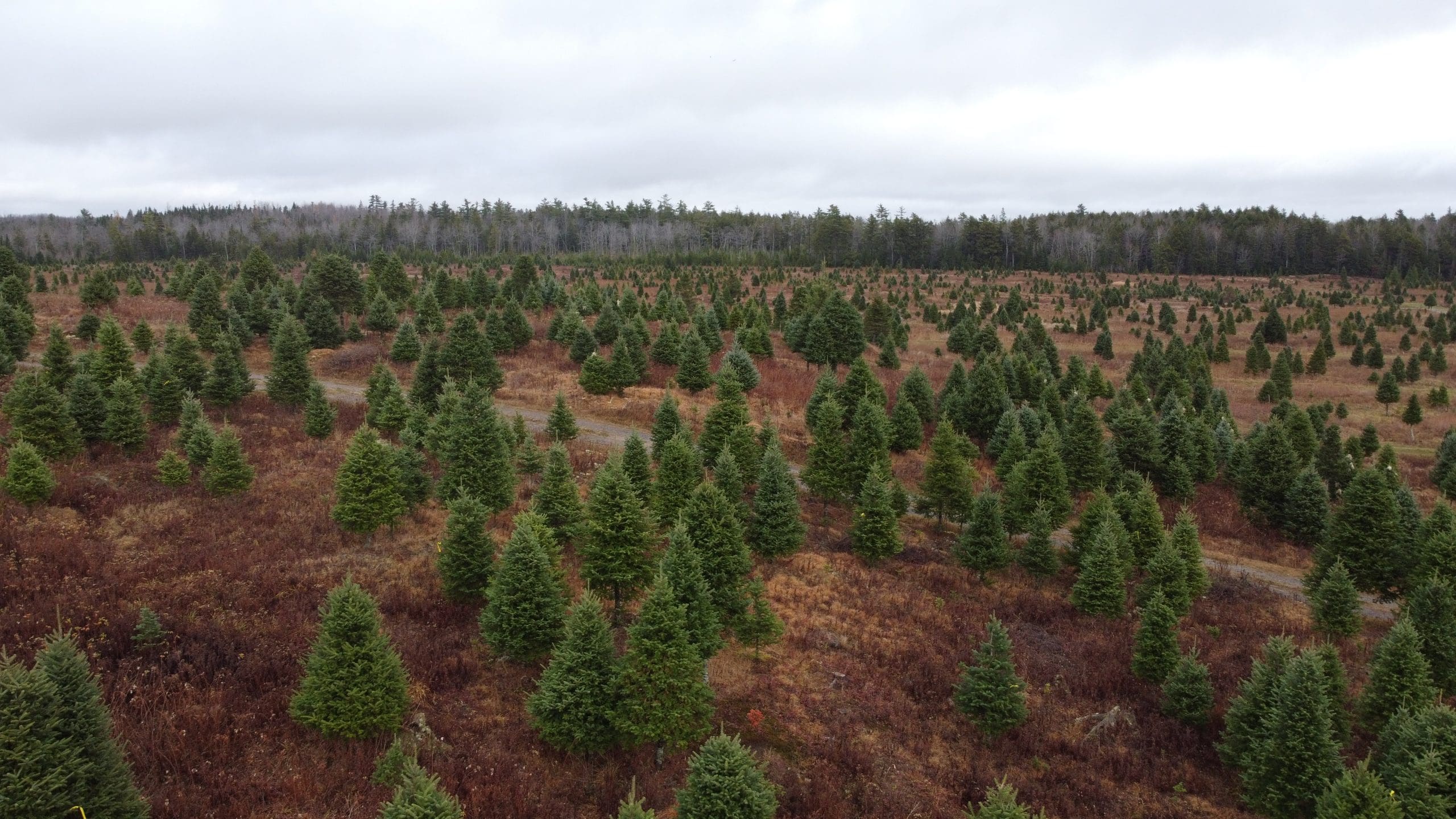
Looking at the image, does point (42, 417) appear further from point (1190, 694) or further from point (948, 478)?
point (1190, 694)

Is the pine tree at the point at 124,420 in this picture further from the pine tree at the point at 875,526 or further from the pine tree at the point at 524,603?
the pine tree at the point at 875,526

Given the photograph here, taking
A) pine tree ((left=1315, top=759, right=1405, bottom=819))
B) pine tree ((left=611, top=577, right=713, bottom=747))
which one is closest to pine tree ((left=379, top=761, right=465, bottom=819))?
pine tree ((left=611, top=577, right=713, bottom=747))

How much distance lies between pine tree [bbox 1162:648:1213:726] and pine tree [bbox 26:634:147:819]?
24595 millimetres

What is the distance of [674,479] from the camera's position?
95.2ft

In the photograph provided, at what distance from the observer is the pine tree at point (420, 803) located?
37.4 feet

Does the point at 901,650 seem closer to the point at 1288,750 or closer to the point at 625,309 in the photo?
the point at 1288,750

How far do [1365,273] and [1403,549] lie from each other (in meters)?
126

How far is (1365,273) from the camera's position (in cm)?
12100

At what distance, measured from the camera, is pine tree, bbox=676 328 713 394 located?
157ft

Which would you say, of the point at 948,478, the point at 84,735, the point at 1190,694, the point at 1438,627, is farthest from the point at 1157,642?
the point at 84,735

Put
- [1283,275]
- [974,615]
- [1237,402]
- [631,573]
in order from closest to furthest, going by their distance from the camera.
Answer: [631,573], [974,615], [1237,402], [1283,275]

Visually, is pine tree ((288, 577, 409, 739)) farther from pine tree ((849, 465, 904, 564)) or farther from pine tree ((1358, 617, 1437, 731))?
pine tree ((1358, 617, 1437, 731))

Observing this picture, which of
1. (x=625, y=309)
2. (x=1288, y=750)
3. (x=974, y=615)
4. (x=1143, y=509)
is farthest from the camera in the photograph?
(x=625, y=309)

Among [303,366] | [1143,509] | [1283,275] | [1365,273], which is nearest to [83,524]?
[303,366]
